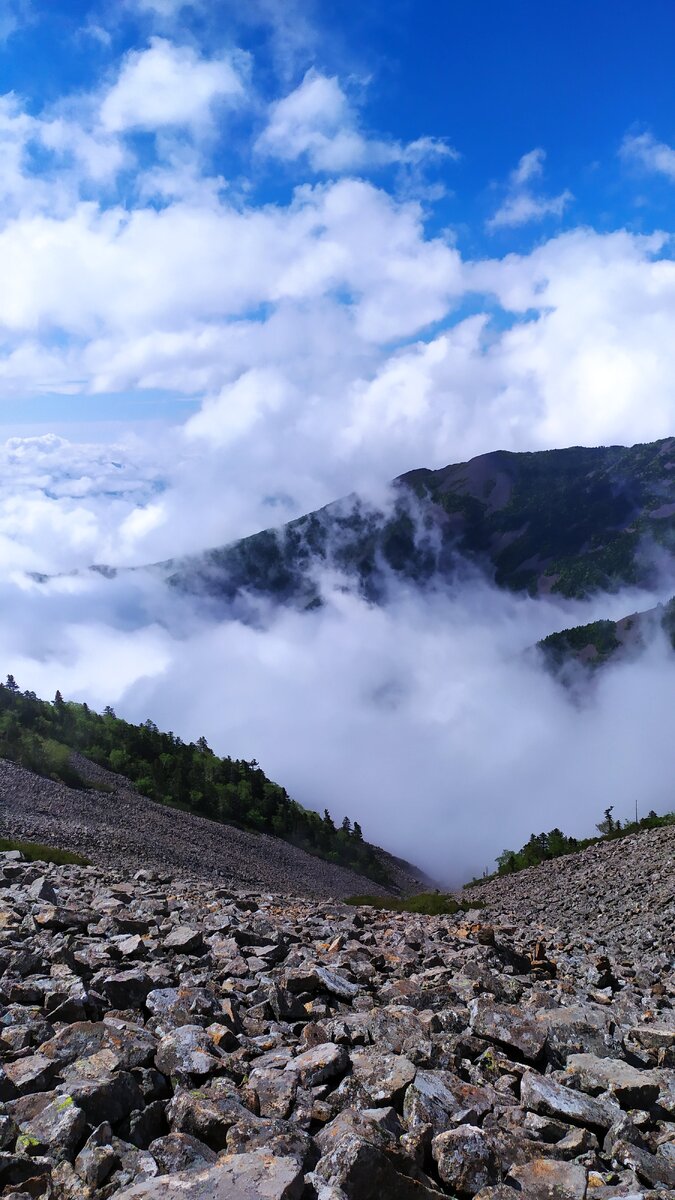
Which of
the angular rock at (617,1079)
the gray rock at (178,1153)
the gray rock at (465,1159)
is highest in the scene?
the gray rock at (178,1153)

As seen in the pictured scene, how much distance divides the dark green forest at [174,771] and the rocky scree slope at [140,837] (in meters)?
8.01

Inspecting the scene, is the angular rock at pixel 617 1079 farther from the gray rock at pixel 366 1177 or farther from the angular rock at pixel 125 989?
the angular rock at pixel 125 989

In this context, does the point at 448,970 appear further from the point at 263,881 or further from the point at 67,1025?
the point at 263,881

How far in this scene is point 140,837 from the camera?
2237 inches

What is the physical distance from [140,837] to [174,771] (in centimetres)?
5561

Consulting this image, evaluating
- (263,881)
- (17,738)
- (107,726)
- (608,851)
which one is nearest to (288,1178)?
(608,851)

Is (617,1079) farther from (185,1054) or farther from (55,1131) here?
(55,1131)

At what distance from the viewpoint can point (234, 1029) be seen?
9711mm

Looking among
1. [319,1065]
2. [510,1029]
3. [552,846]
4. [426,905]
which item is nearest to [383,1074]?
[319,1065]

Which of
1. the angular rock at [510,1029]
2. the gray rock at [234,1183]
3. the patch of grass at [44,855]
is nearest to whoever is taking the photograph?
the gray rock at [234,1183]

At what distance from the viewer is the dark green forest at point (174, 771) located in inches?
3964

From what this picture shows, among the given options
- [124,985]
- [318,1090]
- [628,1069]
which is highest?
[124,985]

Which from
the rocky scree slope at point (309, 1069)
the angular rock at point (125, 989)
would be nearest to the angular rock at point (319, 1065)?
the rocky scree slope at point (309, 1069)

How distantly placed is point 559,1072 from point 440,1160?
3.16 metres
